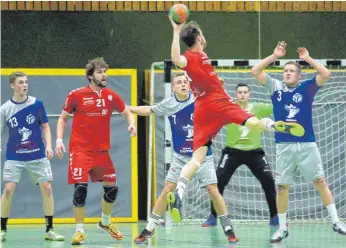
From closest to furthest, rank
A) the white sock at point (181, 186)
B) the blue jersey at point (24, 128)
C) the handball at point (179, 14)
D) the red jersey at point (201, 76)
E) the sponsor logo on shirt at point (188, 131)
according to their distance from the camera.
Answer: the handball at point (179, 14) → the white sock at point (181, 186) → the red jersey at point (201, 76) → the blue jersey at point (24, 128) → the sponsor logo on shirt at point (188, 131)

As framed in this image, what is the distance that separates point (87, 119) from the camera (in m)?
11.8

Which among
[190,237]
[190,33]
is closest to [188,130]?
[190,237]

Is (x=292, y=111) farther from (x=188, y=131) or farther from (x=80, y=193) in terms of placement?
(x=80, y=193)

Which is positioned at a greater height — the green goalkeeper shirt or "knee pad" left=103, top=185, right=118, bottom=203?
the green goalkeeper shirt

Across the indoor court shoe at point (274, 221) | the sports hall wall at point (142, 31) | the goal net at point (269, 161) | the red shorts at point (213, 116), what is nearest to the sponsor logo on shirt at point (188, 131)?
the red shorts at point (213, 116)

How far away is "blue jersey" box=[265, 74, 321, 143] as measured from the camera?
11562 millimetres

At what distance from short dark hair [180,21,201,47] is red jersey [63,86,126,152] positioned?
165 cm

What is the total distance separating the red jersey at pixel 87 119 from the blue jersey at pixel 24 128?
769 millimetres

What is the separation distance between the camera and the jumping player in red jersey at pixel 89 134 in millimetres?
11609

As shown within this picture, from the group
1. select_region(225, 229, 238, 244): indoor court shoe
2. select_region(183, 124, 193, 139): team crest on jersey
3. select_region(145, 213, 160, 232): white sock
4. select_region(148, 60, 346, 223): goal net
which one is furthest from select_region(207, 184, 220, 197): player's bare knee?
select_region(148, 60, 346, 223): goal net

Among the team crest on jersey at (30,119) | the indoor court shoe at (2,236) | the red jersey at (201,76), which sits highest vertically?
the red jersey at (201,76)

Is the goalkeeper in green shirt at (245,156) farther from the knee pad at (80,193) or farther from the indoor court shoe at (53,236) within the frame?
the knee pad at (80,193)

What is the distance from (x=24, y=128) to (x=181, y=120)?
85.6 inches

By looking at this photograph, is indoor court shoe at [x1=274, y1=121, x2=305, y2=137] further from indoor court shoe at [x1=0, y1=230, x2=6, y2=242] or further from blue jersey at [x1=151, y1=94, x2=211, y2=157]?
indoor court shoe at [x1=0, y1=230, x2=6, y2=242]
